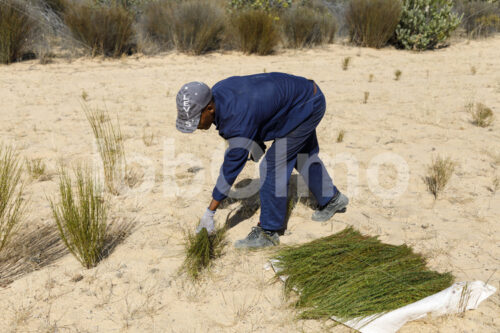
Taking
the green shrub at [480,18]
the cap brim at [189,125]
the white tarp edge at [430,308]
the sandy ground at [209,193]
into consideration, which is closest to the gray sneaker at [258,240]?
the sandy ground at [209,193]

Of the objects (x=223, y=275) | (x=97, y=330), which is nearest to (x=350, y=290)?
(x=223, y=275)

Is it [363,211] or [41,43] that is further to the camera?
[41,43]

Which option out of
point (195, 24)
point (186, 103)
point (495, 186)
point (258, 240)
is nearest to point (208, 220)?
point (258, 240)

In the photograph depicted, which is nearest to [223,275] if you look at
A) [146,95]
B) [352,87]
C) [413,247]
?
[413,247]

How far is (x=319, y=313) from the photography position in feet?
6.58

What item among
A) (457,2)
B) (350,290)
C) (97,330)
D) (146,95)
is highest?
(457,2)

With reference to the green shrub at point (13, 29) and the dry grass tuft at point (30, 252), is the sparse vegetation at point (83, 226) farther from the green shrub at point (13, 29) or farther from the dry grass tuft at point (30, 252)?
the green shrub at point (13, 29)

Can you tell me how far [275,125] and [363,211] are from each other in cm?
106

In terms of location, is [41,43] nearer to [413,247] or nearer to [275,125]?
[275,125]

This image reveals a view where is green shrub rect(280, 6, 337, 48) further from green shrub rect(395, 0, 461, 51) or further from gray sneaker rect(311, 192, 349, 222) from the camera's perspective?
gray sneaker rect(311, 192, 349, 222)

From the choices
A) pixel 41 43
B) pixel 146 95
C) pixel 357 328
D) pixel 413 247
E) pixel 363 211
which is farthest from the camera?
pixel 41 43

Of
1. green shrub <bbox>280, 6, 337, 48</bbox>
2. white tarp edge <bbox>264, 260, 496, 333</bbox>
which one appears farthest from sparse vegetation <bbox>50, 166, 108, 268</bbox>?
green shrub <bbox>280, 6, 337, 48</bbox>

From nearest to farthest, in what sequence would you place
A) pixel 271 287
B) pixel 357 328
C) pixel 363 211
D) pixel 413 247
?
pixel 357 328 → pixel 271 287 → pixel 413 247 → pixel 363 211

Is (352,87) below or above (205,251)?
above
